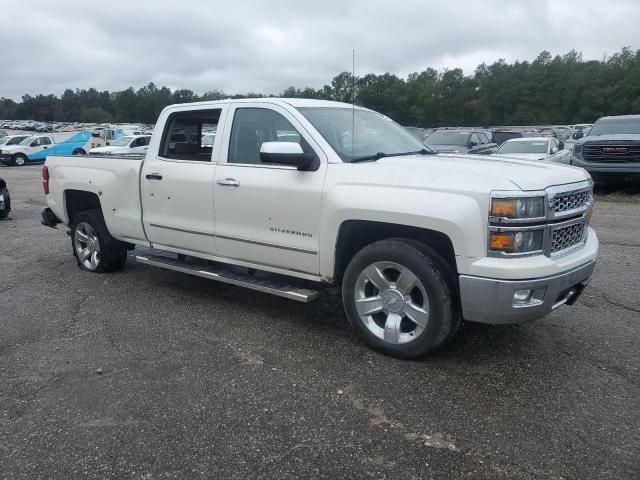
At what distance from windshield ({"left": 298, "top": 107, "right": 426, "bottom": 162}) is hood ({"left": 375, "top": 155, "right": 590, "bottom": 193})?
337mm

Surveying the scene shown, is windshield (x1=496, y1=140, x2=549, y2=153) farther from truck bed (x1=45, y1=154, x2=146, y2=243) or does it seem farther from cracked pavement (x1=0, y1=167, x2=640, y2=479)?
truck bed (x1=45, y1=154, x2=146, y2=243)

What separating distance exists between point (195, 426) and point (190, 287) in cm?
291

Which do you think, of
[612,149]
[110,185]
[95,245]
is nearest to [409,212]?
[110,185]

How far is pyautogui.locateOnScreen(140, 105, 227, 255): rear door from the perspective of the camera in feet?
16.0

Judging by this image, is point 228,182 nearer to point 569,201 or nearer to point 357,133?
point 357,133

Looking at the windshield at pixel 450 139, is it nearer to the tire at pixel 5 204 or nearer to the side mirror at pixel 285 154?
the tire at pixel 5 204

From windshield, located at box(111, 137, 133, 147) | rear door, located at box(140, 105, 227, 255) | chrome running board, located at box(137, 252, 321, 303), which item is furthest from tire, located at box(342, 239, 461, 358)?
windshield, located at box(111, 137, 133, 147)

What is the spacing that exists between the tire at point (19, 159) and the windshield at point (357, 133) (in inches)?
1188

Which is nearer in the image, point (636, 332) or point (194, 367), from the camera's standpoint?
point (194, 367)

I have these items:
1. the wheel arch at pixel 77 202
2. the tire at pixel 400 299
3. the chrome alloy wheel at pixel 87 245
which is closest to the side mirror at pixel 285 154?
the tire at pixel 400 299

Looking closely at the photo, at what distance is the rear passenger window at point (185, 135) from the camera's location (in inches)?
208

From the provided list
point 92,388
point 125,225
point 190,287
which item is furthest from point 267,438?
point 125,225

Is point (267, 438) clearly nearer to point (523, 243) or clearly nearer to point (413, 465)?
point (413, 465)

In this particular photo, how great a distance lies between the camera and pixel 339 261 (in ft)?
13.6
